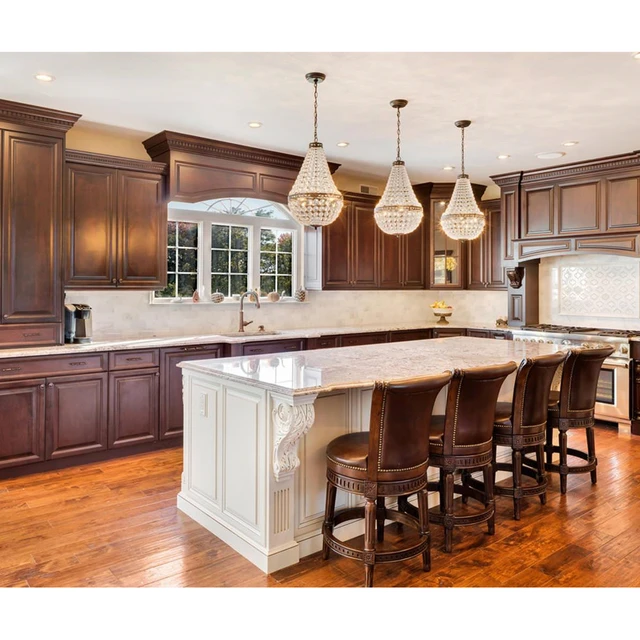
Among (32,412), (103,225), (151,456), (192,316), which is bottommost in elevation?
(151,456)

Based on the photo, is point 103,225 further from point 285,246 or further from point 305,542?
point 305,542

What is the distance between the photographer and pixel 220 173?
5.20 meters

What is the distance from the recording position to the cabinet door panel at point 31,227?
402 cm

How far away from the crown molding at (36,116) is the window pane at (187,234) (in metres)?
1.42

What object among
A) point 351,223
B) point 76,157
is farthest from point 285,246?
point 76,157

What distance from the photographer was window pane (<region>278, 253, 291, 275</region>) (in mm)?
6223

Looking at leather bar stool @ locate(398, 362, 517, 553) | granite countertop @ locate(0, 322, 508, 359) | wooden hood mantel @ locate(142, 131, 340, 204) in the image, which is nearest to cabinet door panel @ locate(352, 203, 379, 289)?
granite countertop @ locate(0, 322, 508, 359)

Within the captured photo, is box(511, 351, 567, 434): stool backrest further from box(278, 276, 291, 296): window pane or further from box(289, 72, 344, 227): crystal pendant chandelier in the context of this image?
box(278, 276, 291, 296): window pane

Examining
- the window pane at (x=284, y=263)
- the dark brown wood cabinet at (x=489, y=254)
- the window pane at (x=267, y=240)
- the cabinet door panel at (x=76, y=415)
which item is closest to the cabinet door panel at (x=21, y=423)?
the cabinet door panel at (x=76, y=415)

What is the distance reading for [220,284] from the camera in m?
5.68

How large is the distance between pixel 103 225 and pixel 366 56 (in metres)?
2.65

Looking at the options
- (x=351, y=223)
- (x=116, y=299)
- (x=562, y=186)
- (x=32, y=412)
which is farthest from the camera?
(x=351, y=223)

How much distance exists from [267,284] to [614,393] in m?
3.75

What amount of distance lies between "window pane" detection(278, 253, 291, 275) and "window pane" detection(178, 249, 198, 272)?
1.07 meters
